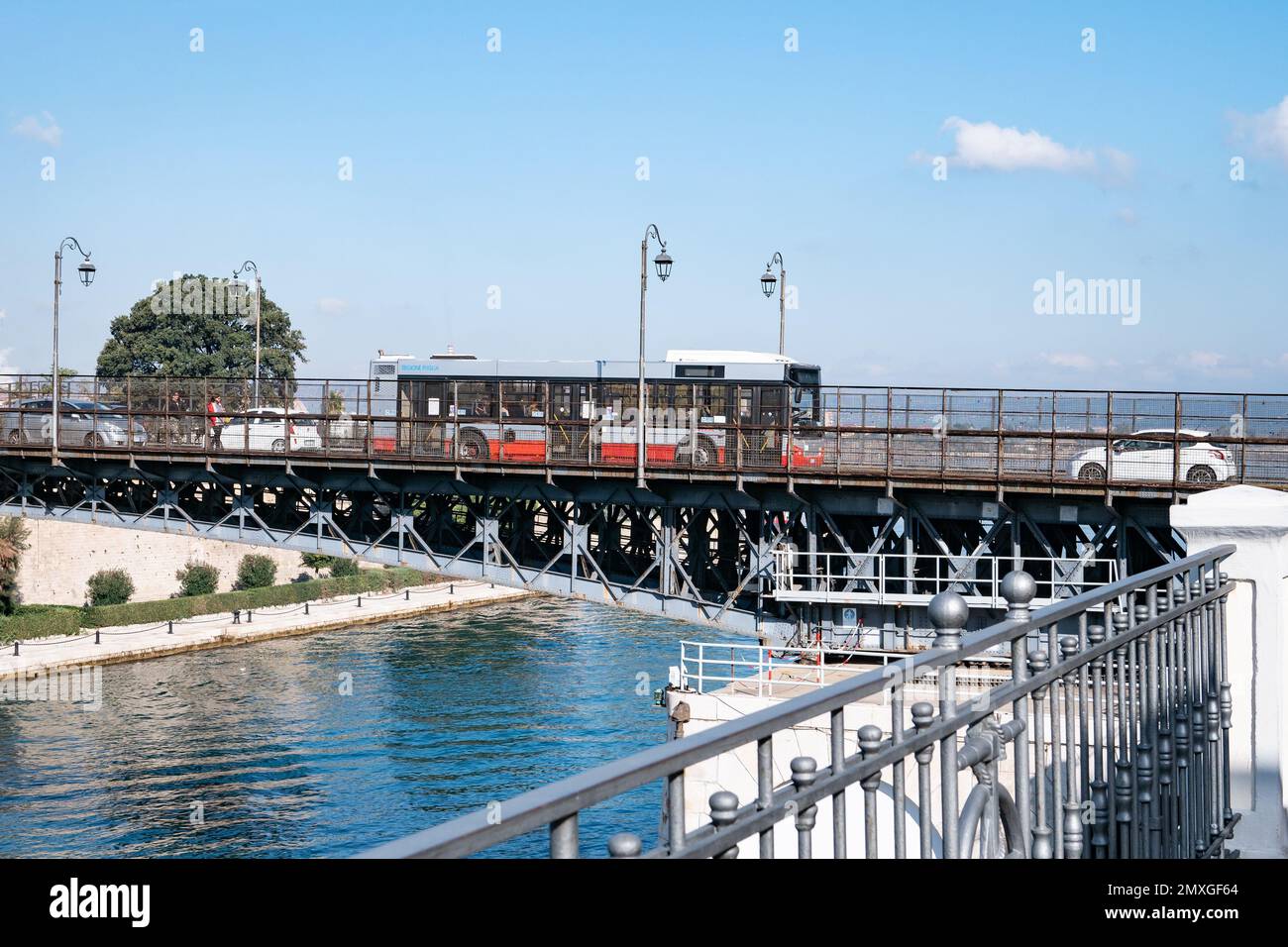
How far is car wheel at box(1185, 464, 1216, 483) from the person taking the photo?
27.8 m

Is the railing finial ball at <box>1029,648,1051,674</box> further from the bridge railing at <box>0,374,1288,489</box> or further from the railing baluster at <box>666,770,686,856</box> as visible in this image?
the bridge railing at <box>0,374,1288,489</box>

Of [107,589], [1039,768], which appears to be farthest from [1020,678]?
[107,589]

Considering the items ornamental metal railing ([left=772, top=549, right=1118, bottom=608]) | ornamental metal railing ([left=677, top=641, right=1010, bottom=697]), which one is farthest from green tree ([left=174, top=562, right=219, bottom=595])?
ornamental metal railing ([left=772, top=549, right=1118, bottom=608])

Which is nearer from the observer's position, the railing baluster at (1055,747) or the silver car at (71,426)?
the railing baluster at (1055,747)

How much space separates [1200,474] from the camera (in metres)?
28.2

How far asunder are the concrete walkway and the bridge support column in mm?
44332

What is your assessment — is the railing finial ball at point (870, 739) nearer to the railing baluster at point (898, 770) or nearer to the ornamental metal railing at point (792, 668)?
the railing baluster at point (898, 770)

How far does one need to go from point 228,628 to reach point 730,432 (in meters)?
34.5

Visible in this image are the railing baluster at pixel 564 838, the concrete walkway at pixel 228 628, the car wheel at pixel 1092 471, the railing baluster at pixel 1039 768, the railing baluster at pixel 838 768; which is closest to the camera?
the railing baluster at pixel 564 838

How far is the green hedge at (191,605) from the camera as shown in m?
55.2

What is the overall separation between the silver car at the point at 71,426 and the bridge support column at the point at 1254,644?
118ft

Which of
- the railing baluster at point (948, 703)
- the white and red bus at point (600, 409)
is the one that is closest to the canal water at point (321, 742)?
the white and red bus at point (600, 409)

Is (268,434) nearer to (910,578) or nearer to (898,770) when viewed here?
(910,578)
